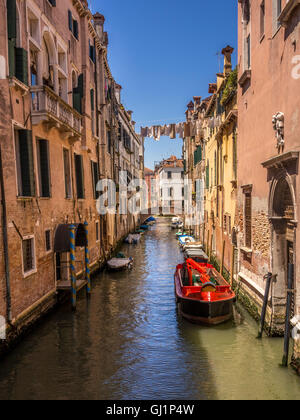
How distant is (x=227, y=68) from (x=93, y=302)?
1096cm

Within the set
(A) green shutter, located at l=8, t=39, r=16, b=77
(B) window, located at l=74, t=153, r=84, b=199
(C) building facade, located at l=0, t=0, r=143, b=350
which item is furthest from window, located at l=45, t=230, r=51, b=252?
(A) green shutter, located at l=8, t=39, r=16, b=77

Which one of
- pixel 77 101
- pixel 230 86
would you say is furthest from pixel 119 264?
pixel 230 86

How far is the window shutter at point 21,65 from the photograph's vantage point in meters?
8.49

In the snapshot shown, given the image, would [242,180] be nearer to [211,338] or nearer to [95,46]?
[211,338]

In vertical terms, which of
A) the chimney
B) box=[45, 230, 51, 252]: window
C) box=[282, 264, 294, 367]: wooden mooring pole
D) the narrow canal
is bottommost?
the narrow canal

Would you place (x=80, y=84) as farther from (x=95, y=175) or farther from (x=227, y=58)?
(x=227, y=58)

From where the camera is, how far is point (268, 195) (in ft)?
27.2

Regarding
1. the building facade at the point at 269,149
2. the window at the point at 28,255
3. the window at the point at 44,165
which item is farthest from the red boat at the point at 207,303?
the window at the point at 44,165

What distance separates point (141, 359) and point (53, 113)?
6924 mm

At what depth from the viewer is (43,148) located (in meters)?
10.4

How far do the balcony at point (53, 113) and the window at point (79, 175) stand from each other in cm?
122

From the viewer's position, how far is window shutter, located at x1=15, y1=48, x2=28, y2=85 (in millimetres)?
8492

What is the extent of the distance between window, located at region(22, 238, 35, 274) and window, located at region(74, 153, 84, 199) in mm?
5175

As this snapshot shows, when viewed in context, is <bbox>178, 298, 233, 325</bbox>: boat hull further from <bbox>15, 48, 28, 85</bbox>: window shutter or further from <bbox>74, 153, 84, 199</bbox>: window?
<bbox>15, 48, 28, 85</bbox>: window shutter
